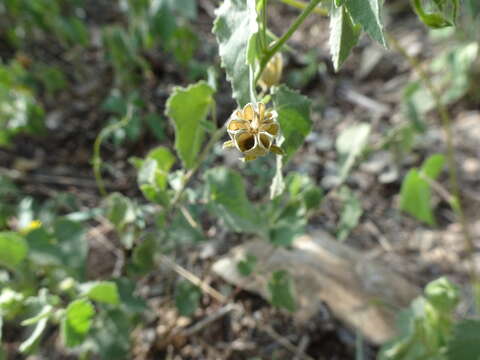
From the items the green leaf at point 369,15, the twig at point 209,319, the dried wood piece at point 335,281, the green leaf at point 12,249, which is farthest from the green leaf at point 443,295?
the green leaf at point 12,249

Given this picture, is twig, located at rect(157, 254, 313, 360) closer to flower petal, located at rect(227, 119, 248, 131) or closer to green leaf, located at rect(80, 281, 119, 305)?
green leaf, located at rect(80, 281, 119, 305)

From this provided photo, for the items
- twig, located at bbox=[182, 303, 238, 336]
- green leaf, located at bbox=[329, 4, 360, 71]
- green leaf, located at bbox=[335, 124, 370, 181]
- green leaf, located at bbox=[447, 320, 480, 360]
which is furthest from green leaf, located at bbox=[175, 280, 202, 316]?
green leaf, located at bbox=[329, 4, 360, 71]

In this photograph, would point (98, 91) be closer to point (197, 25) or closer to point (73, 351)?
point (197, 25)

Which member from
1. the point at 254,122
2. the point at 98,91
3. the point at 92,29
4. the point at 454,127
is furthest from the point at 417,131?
the point at 92,29

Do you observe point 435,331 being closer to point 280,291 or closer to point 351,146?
point 280,291

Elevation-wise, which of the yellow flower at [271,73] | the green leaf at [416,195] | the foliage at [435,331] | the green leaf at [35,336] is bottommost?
the foliage at [435,331]

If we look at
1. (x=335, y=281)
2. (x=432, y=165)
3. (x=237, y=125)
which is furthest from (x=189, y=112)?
(x=432, y=165)

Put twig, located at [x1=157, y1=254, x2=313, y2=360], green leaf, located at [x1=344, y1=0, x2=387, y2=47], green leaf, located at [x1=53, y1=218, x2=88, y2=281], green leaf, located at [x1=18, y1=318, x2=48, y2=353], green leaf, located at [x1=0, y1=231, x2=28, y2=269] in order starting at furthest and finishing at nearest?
twig, located at [x1=157, y1=254, x2=313, y2=360], green leaf, located at [x1=53, y1=218, x2=88, y2=281], green leaf, located at [x1=0, y1=231, x2=28, y2=269], green leaf, located at [x1=18, y1=318, x2=48, y2=353], green leaf, located at [x1=344, y1=0, x2=387, y2=47]

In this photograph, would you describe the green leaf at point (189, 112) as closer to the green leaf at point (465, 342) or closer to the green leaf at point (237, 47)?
the green leaf at point (237, 47)
